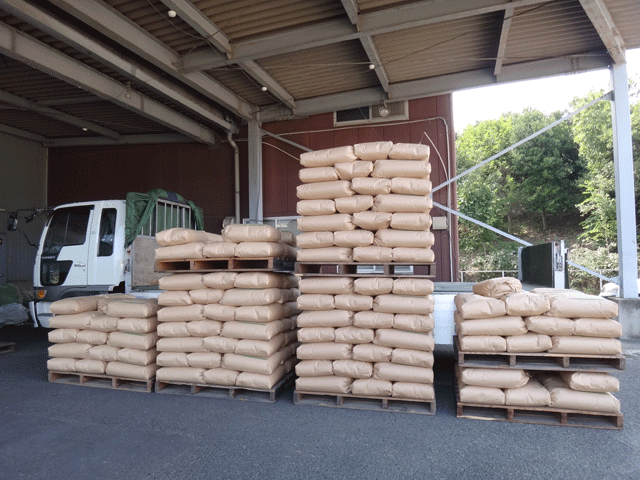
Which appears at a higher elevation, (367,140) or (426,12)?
(426,12)

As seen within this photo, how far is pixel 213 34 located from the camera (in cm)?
744

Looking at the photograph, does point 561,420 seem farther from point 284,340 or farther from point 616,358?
point 284,340

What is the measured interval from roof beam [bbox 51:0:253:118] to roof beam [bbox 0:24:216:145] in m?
1.58

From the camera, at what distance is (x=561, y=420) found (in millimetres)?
3943

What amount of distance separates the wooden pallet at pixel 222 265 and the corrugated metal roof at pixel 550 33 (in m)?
6.06

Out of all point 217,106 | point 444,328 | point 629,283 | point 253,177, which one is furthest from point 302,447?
point 217,106

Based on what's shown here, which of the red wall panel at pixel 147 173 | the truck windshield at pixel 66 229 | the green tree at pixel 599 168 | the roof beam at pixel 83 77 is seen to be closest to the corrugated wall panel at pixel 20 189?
the red wall panel at pixel 147 173

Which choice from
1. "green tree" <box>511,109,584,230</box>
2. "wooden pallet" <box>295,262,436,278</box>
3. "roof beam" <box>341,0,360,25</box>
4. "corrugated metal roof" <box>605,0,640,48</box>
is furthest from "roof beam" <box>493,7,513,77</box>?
"green tree" <box>511,109,584,230</box>

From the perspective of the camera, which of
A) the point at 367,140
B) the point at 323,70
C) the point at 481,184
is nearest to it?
the point at 323,70

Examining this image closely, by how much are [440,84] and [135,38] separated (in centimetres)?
650

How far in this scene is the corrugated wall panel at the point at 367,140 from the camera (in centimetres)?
1070

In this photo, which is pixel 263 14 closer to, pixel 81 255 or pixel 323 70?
pixel 323 70

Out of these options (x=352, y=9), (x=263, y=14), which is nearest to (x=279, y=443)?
(x=352, y=9)

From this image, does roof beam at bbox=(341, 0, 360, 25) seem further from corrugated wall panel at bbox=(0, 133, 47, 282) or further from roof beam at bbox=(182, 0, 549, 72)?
corrugated wall panel at bbox=(0, 133, 47, 282)
